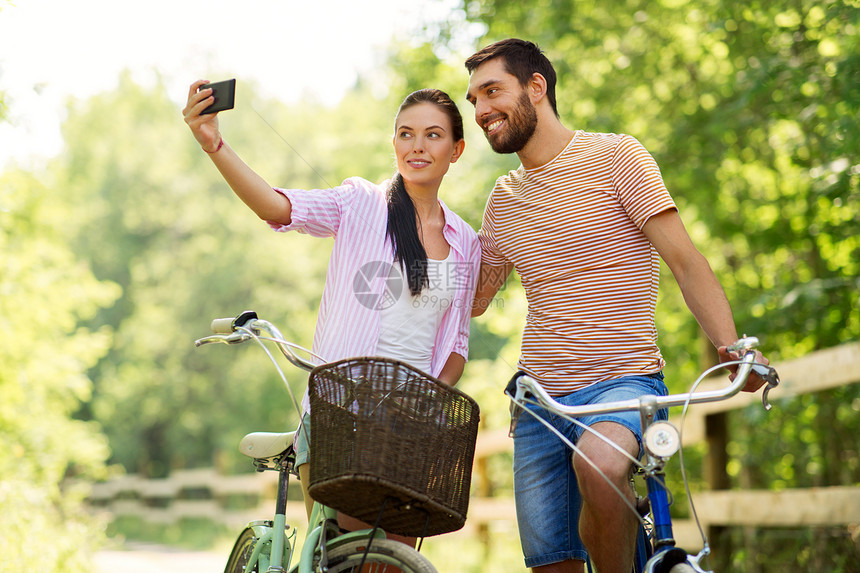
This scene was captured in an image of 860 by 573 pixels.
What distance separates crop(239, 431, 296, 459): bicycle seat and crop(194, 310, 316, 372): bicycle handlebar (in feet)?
1.37

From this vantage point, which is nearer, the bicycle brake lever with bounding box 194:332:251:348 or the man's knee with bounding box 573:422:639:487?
the man's knee with bounding box 573:422:639:487

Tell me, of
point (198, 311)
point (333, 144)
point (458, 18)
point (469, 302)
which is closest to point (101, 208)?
point (198, 311)

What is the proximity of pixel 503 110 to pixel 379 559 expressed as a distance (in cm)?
159

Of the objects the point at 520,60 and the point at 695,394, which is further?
the point at 520,60

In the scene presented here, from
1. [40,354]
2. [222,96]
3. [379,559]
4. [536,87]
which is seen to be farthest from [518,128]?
[40,354]

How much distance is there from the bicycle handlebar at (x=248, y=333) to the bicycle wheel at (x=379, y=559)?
1.77 feet

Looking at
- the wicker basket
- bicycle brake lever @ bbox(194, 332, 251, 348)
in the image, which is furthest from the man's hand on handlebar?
bicycle brake lever @ bbox(194, 332, 251, 348)

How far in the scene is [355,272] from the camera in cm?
289

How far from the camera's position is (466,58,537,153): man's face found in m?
3.11

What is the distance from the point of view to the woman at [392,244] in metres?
2.79

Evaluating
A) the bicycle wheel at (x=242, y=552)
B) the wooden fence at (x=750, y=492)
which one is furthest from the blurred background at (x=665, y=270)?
the bicycle wheel at (x=242, y=552)

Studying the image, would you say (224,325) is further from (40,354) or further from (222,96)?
(40,354)

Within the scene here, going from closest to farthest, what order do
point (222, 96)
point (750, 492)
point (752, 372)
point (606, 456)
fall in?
point (752, 372), point (606, 456), point (222, 96), point (750, 492)

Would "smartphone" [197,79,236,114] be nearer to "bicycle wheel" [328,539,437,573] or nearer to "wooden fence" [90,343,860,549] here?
"bicycle wheel" [328,539,437,573]
